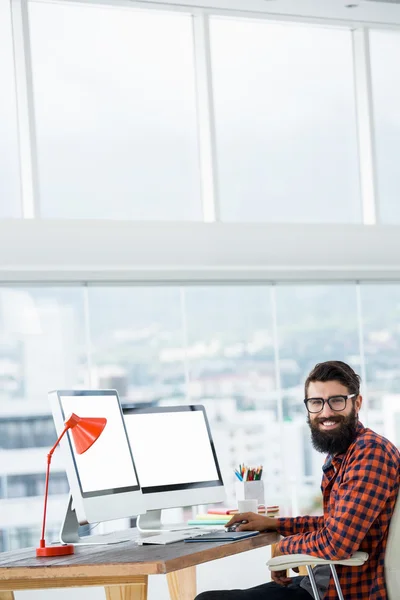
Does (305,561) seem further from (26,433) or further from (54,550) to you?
(26,433)

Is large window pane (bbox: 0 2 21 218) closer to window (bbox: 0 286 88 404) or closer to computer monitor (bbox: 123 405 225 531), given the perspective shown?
window (bbox: 0 286 88 404)

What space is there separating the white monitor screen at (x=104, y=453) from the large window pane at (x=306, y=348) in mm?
4218

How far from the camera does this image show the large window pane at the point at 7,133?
6.57m

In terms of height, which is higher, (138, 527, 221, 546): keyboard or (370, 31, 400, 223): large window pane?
(370, 31, 400, 223): large window pane

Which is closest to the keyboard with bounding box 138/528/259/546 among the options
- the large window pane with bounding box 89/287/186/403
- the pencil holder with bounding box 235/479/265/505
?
the pencil holder with bounding box 235/479/265/505

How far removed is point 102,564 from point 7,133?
4.43 meters

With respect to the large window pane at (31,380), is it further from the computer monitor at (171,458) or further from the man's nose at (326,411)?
the man's nose at (326,411)

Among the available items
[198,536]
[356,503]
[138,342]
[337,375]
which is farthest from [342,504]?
[138,342]

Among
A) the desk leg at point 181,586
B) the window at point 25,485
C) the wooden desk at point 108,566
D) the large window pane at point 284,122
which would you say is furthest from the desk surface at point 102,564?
the large window pane at point 284,122

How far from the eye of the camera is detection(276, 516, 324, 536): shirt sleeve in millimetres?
3334

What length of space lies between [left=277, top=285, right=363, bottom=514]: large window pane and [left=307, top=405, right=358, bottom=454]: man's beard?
440cm

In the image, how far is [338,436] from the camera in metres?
3.13

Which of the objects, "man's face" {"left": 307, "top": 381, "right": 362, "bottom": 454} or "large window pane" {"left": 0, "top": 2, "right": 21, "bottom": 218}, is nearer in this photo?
"man's face" {"left": 307, "top": 381, "right": 362, "bottom": 454}

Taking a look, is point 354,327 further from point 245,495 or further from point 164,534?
point 164,534
